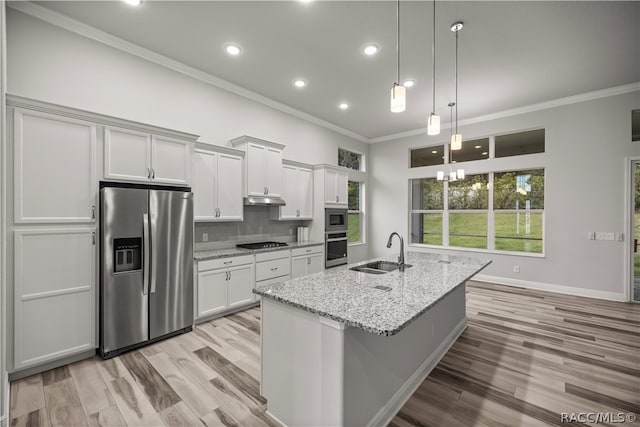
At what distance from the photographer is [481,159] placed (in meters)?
5.59

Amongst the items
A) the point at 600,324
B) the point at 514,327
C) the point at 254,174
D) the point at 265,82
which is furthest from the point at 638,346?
the point at 265,82

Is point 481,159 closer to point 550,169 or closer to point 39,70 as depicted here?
point 550,169

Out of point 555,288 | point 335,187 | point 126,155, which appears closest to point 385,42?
point 335,187

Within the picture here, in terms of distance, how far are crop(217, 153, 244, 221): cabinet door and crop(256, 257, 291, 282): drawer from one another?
0.75 m

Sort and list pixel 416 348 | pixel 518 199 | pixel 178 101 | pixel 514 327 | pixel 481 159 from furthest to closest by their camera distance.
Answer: pixel 481 159 < pixel 518 199 < pixel 178 101 < pixel 514 327 < pixel 416 348

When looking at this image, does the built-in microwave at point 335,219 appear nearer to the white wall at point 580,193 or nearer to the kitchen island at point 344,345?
the white wall at point 580,193

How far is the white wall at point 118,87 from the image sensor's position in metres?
2.67

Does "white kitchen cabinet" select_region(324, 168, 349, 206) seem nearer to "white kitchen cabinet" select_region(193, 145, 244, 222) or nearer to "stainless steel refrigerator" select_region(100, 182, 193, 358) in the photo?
"white kitchen cabinet" select_region(193, 145, 244, 222)

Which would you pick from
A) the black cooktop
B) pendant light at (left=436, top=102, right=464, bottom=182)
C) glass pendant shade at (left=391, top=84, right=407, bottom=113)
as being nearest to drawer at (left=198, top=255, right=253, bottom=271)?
the black cooktop

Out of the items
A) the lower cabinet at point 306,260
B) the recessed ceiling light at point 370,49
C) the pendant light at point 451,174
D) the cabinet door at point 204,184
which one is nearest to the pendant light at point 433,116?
the recessed ceiling light at point 370,49

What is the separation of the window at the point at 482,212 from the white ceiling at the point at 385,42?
1552 mm

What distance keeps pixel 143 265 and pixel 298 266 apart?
7.70ft

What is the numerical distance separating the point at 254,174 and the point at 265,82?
1353 mm

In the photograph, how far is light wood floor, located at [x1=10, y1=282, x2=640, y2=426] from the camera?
1.92 m
